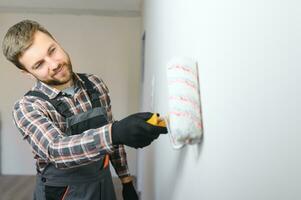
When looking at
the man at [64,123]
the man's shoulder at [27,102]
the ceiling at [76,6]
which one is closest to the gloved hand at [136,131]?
the man at [64,123]

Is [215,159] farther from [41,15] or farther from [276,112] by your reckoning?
[41,15]

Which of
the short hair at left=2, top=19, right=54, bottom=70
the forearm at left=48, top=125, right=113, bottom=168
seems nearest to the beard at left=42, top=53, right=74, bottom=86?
the short hair at left=2, top=19, right=54, bottom=70

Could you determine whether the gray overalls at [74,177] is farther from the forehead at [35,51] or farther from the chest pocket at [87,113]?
the forehead at [35,51]

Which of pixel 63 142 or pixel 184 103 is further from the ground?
pixel 184 103

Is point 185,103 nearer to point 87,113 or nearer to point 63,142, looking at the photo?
point 63,142

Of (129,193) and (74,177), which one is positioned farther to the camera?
(129,193)

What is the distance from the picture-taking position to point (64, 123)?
4.09 feet

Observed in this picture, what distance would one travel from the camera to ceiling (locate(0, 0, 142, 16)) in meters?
4.03

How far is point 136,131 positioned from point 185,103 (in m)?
0.16

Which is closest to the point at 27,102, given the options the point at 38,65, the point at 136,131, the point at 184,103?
the point at 38,65

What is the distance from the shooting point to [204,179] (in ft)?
2.47

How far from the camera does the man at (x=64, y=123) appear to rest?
92cm

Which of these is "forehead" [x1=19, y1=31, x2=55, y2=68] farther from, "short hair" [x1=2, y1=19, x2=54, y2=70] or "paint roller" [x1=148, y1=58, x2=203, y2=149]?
"paint roller" [x1=148, y1=58, x2=203, y2=149]

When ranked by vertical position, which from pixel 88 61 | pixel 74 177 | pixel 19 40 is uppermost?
pixel 88 61
